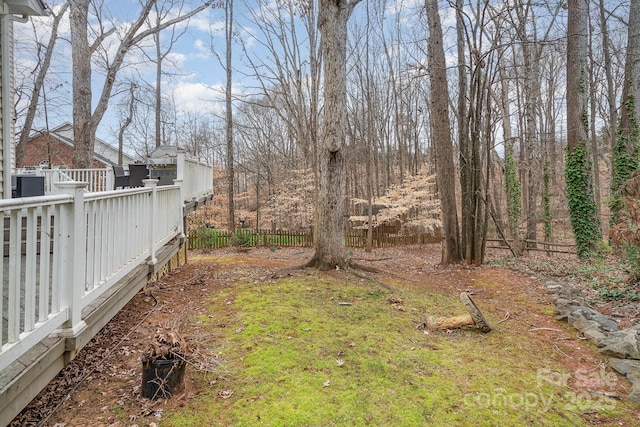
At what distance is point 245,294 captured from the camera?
5059mm

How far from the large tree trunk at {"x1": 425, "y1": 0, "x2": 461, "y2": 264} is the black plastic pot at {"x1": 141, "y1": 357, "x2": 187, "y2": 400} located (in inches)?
285

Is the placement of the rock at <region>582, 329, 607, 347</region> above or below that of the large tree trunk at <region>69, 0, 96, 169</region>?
below

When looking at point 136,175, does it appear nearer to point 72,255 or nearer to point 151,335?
point 151,335

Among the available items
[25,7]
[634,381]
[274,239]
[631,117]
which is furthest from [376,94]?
[634,381]

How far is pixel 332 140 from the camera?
20.1ft

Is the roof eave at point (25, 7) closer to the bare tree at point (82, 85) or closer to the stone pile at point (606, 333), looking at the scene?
the bare tree at point (82, 85)

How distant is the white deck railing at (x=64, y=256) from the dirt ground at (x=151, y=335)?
632 millimetres

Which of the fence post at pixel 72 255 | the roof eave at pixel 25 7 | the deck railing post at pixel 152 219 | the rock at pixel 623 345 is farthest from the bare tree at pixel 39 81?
the rock at pixel 623 345

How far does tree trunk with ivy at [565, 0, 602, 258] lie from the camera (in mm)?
8883

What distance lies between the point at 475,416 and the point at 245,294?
3.35m

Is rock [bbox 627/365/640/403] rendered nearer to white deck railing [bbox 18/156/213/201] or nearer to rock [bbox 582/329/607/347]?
rock [bbox 582/329/607/347]

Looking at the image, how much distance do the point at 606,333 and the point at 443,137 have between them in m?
5.51

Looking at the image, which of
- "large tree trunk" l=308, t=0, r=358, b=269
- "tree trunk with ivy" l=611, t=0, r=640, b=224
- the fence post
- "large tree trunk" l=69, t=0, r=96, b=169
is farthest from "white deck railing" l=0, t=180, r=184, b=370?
"tree trunk with ivy" l=611, t=0, r=640, b=224

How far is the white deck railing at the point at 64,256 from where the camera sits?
1.78 m
